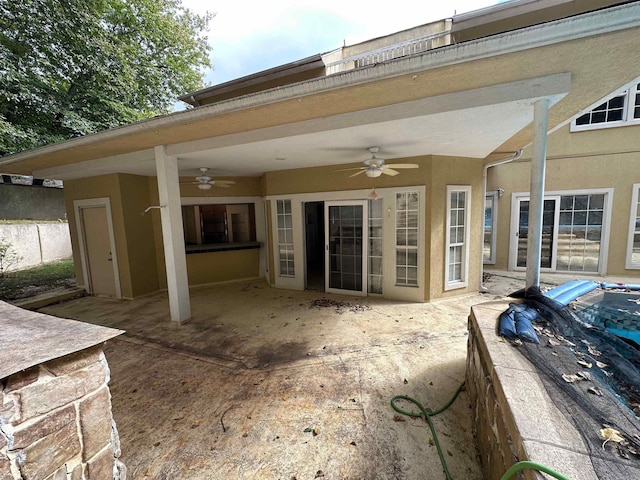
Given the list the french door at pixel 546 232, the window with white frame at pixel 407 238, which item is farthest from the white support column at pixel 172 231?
the french door at pixel 546 232

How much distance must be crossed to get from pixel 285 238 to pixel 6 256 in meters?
8.96

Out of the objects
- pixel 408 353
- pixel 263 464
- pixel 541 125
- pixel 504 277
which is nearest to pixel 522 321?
pixel 408 353

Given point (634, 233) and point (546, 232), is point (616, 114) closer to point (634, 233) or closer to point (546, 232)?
point (634, 233)

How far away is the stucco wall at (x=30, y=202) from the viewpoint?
28.2 ft

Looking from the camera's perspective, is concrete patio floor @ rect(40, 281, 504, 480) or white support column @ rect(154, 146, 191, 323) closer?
concrete patio floor @ rect(40, 281, 504, 480)

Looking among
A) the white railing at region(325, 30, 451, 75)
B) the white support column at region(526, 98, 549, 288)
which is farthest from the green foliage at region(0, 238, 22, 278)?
the white support column at region(526, 98, 549, 288)

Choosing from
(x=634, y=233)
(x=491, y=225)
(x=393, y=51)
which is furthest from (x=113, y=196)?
(x=634, y=233)

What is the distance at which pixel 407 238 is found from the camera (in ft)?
15.3

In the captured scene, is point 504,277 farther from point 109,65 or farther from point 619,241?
point 109,65

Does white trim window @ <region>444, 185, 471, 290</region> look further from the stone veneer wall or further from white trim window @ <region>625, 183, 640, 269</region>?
the stone veneer wall

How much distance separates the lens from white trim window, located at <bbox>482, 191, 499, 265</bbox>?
6461mm

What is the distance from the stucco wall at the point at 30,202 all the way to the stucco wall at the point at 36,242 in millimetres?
800

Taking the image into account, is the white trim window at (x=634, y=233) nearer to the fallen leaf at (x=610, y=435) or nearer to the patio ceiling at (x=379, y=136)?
the patio ceiling at (x=379, y=136)

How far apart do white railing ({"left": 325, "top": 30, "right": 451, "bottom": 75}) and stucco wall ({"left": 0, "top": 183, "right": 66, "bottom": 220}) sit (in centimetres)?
1058
